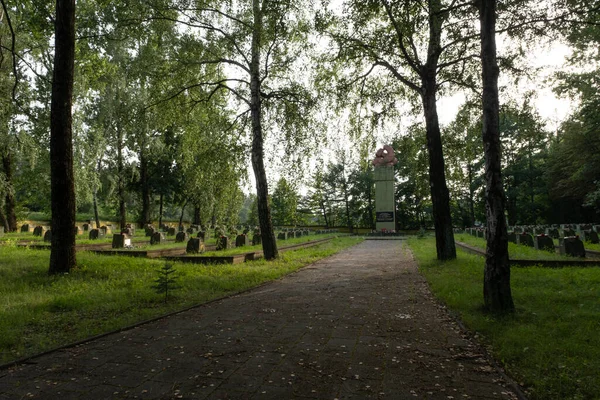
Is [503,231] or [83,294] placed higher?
[503,231]

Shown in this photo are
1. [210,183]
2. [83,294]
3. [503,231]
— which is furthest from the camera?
[210,183]

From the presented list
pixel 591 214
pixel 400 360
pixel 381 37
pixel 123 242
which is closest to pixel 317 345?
pixel 400 360

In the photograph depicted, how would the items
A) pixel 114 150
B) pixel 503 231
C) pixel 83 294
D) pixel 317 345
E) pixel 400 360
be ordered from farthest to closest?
pixel 114 150 → pixel 83 294 → pixel 503 231 → pixel 317 345 → pixel 400 360

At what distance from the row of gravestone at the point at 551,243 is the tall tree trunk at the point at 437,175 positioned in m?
3.39

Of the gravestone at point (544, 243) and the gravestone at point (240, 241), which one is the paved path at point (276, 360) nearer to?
the gravestone at point (544, 243)

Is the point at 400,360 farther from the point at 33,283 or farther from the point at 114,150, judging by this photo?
the point at 114,150

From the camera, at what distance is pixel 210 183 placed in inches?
492

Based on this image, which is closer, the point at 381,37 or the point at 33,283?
the point at 33,283

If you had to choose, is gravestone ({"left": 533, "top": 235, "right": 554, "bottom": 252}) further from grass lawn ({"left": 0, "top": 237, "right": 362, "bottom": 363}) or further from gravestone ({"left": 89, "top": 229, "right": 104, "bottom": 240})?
gravestone ({"left": 89, "top": 229, "right": 104, "bottom": 240})

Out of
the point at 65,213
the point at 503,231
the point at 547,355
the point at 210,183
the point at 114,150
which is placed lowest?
the point at 547,355

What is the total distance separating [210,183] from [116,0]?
5.97 metres

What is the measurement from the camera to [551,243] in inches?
502

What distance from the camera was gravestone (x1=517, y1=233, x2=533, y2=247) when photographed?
14656 mm

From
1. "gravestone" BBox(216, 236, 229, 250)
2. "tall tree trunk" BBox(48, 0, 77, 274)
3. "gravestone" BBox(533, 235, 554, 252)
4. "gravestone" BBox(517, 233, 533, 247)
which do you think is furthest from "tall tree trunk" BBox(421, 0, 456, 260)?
"tall tree trunk" BBox(48, 0, 77, 274)
